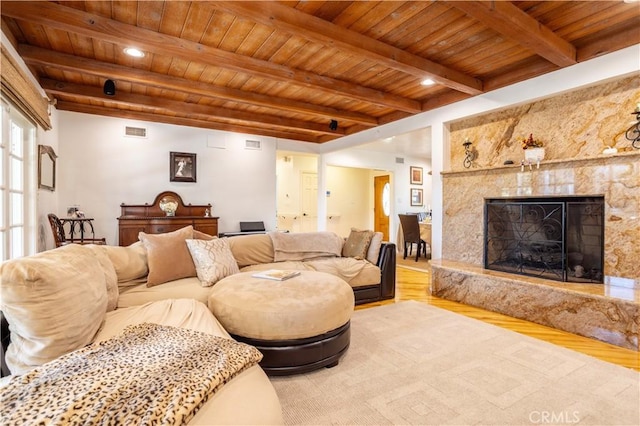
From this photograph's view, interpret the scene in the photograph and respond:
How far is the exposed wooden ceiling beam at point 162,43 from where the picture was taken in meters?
2.29

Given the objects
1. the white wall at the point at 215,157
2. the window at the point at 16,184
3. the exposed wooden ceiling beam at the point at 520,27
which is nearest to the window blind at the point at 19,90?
the window at the point at 16,184

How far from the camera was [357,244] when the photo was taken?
13.1ft

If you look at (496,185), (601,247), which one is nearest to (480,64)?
(496,185)

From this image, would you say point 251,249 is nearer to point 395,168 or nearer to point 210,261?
point 210,261

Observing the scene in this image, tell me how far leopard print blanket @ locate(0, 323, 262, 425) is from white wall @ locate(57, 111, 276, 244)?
4.53 metres

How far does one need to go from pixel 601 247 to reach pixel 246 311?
342 centimetres

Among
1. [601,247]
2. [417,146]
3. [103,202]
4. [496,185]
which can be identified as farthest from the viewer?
[417,146]

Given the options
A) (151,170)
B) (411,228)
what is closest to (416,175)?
(411,228)

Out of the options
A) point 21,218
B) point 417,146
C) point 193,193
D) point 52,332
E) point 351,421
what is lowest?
point 351,421

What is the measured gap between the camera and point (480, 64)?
338 cm

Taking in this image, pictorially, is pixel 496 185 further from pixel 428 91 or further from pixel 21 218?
pixel 21 218

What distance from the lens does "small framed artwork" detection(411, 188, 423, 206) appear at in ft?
27.5

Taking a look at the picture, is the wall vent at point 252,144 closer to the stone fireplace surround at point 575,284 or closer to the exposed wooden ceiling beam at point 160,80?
the exposed wooden ceiling beam at point 160,80

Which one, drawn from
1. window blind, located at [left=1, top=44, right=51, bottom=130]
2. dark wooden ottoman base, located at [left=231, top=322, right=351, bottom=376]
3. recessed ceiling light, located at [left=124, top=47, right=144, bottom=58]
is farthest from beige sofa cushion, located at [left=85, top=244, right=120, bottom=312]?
recessed ceiling light, located at [left=124, top=47, right=144, bottom=58]
